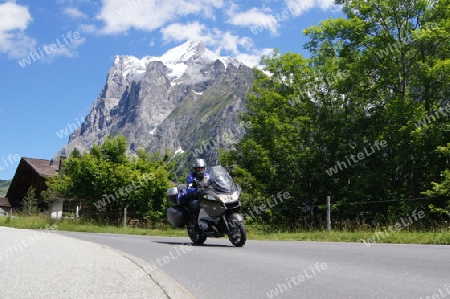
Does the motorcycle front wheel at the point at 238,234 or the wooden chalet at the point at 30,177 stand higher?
the wooden chalet at the point at 30,177

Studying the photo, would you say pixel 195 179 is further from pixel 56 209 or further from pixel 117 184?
pixel 56 209

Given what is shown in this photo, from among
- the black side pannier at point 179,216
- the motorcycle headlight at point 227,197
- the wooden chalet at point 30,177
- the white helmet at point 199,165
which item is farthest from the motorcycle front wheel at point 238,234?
the wooden chalet at point 30,177

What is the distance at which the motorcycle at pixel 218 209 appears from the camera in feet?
34.1

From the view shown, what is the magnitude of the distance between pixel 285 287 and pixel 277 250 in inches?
178

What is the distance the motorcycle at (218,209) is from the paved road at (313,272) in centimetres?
116

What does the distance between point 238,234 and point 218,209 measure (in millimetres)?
837

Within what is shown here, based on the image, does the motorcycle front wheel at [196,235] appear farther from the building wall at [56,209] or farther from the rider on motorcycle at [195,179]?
the building wall at [56,209]

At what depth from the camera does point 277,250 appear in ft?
32.4

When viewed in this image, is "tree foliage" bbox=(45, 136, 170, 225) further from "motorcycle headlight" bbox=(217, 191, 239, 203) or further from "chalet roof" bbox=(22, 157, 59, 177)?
"chalet roof" bbox=(22, 157, 59, 177)

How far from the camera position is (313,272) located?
21.0 ft

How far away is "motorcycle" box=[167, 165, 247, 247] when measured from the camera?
10.4m

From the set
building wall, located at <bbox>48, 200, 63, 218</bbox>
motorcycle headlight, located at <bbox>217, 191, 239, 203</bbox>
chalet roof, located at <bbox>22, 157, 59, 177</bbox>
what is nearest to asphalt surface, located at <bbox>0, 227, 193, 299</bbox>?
motorcycle headlight, located at <bbox>217, 191, 239, 203</bbox>

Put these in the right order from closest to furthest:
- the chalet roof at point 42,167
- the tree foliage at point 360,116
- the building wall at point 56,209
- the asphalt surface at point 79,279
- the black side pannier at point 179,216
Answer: the asphalt surface at point 79,279 < the black side pannier at point 179,216 < the tree foliage at point 360,116 < the building wall at point 56,209 < the chalet roof at point 42,167

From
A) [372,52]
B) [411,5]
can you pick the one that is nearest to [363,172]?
[372,52]
